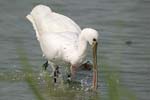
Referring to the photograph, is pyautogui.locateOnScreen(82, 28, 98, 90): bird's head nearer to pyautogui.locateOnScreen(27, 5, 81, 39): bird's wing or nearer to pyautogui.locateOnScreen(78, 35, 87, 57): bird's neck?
pyautogui.locateOnScreen(78, 35, 87, 57): bird's neck

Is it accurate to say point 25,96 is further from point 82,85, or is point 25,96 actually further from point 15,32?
point 15,32

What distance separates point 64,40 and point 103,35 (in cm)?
223

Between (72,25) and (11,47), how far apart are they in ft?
4.69

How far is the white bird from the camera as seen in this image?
8562 millimetres

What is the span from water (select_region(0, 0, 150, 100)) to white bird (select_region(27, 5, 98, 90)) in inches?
Answer: 12.5

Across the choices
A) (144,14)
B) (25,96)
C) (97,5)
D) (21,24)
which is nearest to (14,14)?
(21,24)

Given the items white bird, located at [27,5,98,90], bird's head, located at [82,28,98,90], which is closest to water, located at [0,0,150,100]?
bird's head, located at [82,28,98,90]

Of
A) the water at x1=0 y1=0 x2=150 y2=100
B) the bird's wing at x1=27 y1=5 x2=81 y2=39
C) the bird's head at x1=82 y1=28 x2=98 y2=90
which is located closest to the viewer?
the bird's head at x1=82 y1=28 x2=98 y2=90

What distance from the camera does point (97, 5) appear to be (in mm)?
12789

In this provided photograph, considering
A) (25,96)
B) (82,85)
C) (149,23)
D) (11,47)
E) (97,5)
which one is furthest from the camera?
(97,5)

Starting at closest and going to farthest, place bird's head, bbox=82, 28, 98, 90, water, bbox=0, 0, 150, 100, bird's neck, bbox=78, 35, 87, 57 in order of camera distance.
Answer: bird's head, bbox=82, 28, 98, 90 < bird's neck, bbox=78, 35, 87, 57 < water, bbox=0, 0, 150, 100

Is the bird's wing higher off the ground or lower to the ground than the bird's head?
higher

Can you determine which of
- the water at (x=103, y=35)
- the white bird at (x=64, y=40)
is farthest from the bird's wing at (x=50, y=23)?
the water at (x=103, y=35)

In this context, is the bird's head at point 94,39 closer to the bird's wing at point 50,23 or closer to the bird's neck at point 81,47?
the bird's neck at point 81,47
